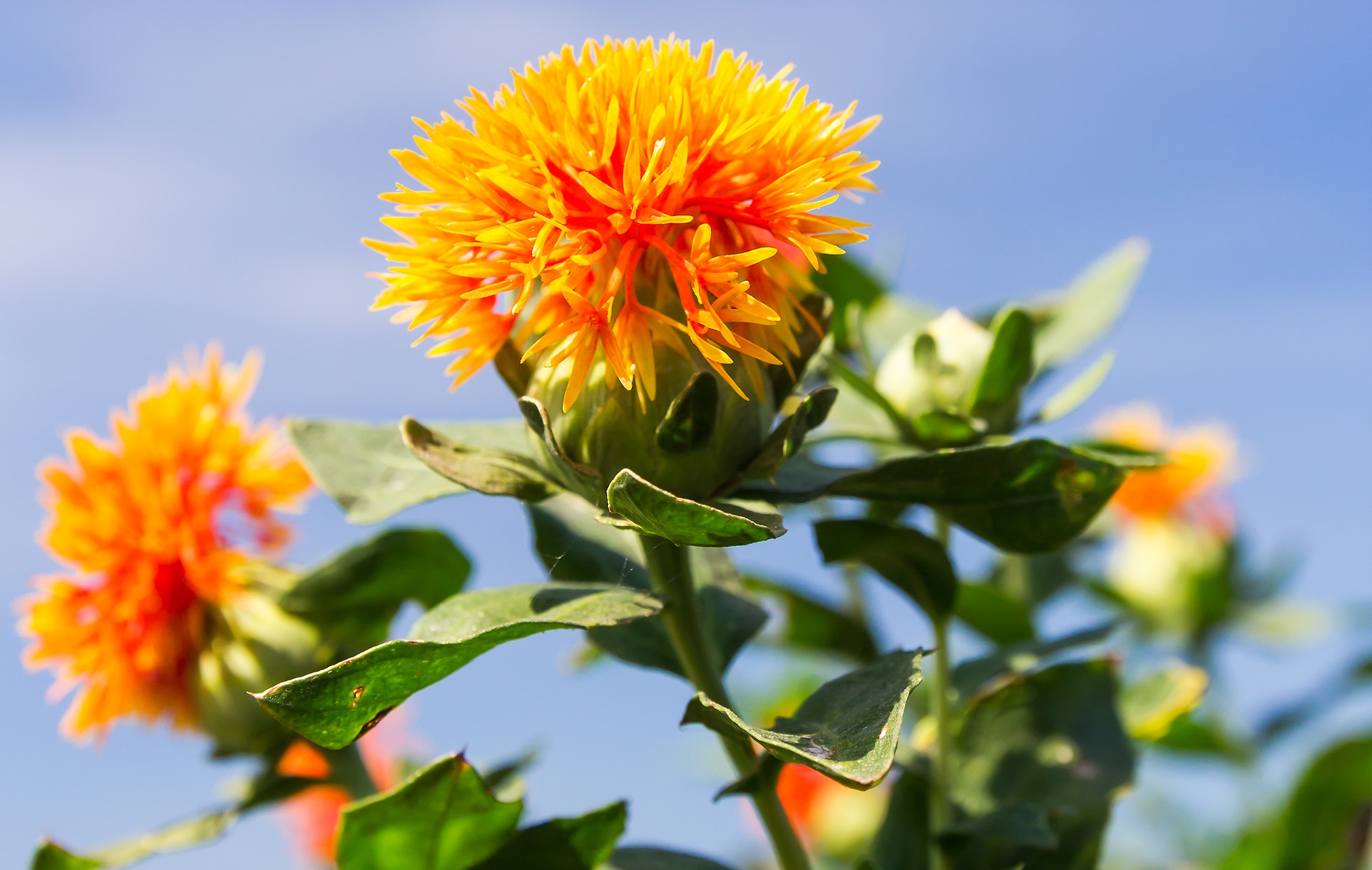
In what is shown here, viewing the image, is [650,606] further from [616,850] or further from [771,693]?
[771,693]

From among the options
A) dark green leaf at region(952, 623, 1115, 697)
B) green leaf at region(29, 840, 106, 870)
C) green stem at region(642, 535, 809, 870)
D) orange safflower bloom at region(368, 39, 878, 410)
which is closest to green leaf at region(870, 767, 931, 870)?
dark green leaf at region(952, 623, 1115, 697)

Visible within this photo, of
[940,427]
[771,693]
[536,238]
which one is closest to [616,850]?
[940,427]

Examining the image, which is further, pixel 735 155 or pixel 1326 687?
pixel 1326 687

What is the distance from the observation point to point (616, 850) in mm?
1311

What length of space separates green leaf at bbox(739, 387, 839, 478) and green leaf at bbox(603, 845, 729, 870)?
0.50m

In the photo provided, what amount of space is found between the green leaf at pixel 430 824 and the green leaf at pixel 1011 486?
50 centimetres

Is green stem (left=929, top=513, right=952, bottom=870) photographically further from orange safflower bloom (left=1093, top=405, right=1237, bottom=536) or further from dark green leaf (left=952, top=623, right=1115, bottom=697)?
orange safflower bloom (left=1093, top=405, right=1237, bottom=536)

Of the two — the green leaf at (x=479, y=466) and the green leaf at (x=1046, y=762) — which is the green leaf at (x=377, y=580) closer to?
the green leaf at (x=479, y=466)

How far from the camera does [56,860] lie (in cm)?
144

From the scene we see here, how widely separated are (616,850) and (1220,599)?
10.00 feet

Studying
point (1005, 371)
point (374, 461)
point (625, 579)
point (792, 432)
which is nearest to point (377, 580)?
point (374, 461)

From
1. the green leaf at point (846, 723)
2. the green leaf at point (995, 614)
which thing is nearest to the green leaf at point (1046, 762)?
the green leaf at point (995, 614)

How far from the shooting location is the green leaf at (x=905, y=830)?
148cm

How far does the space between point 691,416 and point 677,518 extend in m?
0.12
